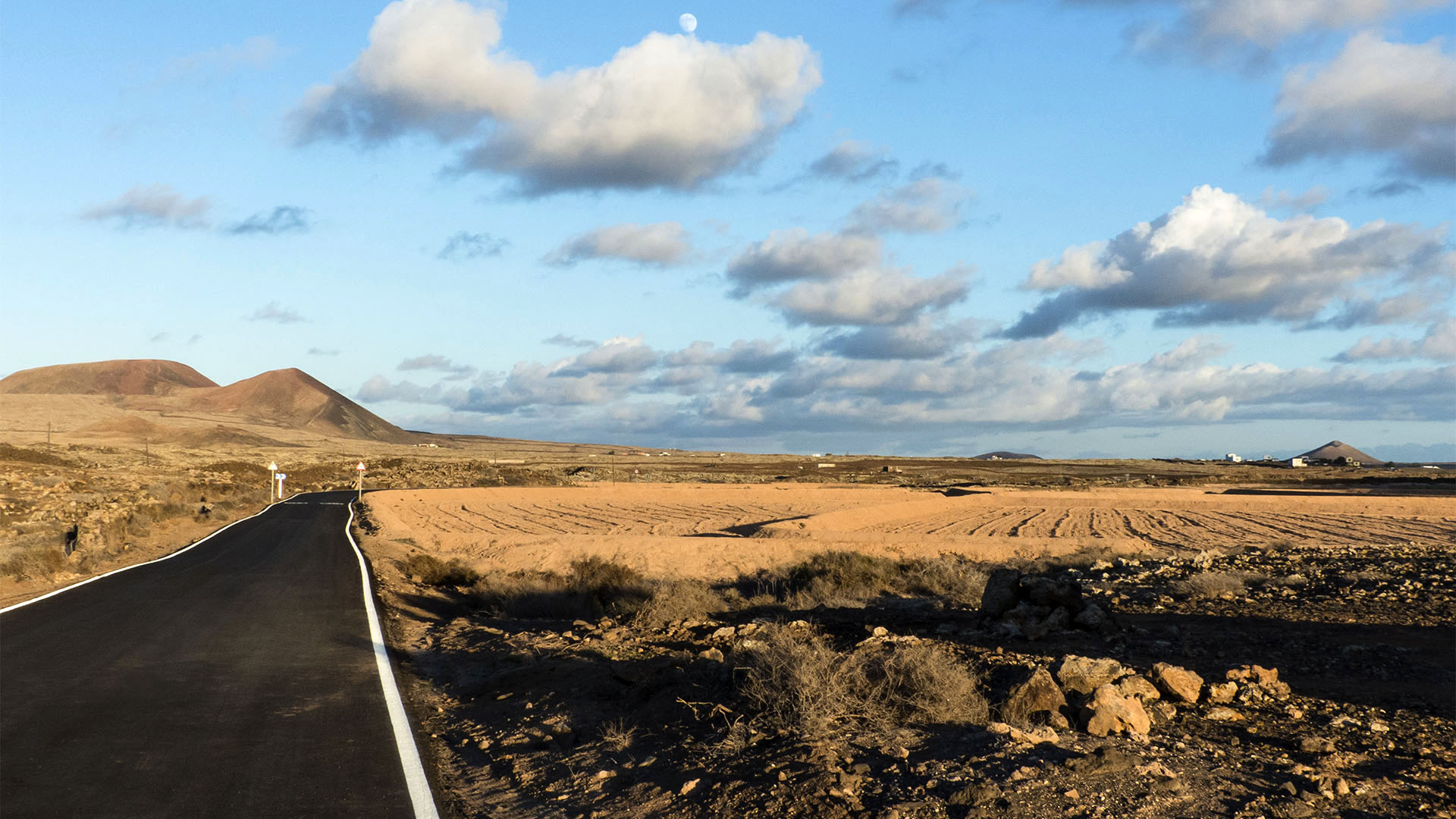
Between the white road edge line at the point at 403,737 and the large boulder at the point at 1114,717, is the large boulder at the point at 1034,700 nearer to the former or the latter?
the large boulder at the point at 1114,717

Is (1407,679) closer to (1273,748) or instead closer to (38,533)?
(1273,748)

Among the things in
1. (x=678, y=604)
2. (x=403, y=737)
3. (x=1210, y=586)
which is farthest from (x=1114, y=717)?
(x=1210, y=586)

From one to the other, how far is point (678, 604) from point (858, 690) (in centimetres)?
648

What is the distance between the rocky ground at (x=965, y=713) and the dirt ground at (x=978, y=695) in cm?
3

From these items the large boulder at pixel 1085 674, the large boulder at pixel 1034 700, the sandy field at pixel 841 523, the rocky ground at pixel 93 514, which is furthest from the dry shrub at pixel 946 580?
the rocky ground at pixel 93 514

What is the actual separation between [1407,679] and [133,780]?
10211 millimetres

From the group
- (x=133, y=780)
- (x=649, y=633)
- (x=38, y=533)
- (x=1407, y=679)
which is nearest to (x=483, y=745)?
(x=133, y=780)

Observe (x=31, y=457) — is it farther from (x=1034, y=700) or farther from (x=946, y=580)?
(x=1034, y=700)

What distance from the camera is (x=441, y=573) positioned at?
2136 centimetres

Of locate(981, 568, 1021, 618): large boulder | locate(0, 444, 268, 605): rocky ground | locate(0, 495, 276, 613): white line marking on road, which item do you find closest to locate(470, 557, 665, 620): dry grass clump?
locate(981, 568, 1021, 618): large boulder

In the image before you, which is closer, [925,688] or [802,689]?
[802,689]

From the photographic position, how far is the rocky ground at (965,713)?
5777mm

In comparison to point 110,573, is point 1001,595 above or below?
above

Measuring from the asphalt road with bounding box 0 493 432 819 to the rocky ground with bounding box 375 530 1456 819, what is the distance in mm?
749
